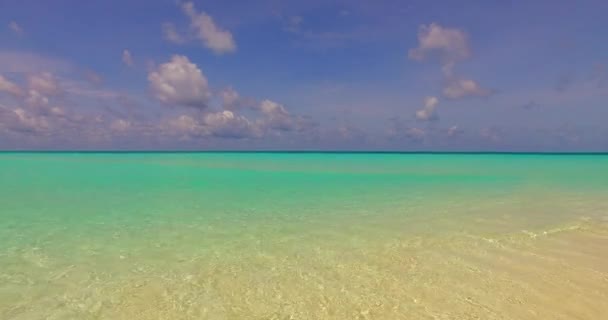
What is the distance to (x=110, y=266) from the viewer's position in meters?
6.73

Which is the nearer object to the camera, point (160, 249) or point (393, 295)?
point (393, 295)

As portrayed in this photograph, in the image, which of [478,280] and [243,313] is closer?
[243,313]

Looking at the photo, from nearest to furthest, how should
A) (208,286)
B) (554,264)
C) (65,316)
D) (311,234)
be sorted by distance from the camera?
(65,316) → (208,286) → (554,264) → (311,234)

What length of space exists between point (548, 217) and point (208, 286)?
10.1 m

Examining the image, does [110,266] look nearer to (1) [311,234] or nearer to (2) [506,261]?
(1) [311,234]

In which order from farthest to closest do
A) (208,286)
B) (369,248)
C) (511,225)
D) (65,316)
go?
1. (511,225)
2. (369,248)
3. (208,286)
4. (65,316)

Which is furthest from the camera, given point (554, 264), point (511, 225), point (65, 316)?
point (511, 225)

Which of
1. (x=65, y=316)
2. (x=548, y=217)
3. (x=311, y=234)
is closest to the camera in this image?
(x=65, y=316)

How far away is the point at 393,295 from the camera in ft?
17.5

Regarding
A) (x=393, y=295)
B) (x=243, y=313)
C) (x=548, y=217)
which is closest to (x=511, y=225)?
(x=548, y=217)

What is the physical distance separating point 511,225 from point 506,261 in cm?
352

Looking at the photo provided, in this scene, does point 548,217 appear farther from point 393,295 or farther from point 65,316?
point 65,316

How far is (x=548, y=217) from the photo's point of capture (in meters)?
10.9

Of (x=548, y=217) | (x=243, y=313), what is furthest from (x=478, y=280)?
(x=548, y=217)
